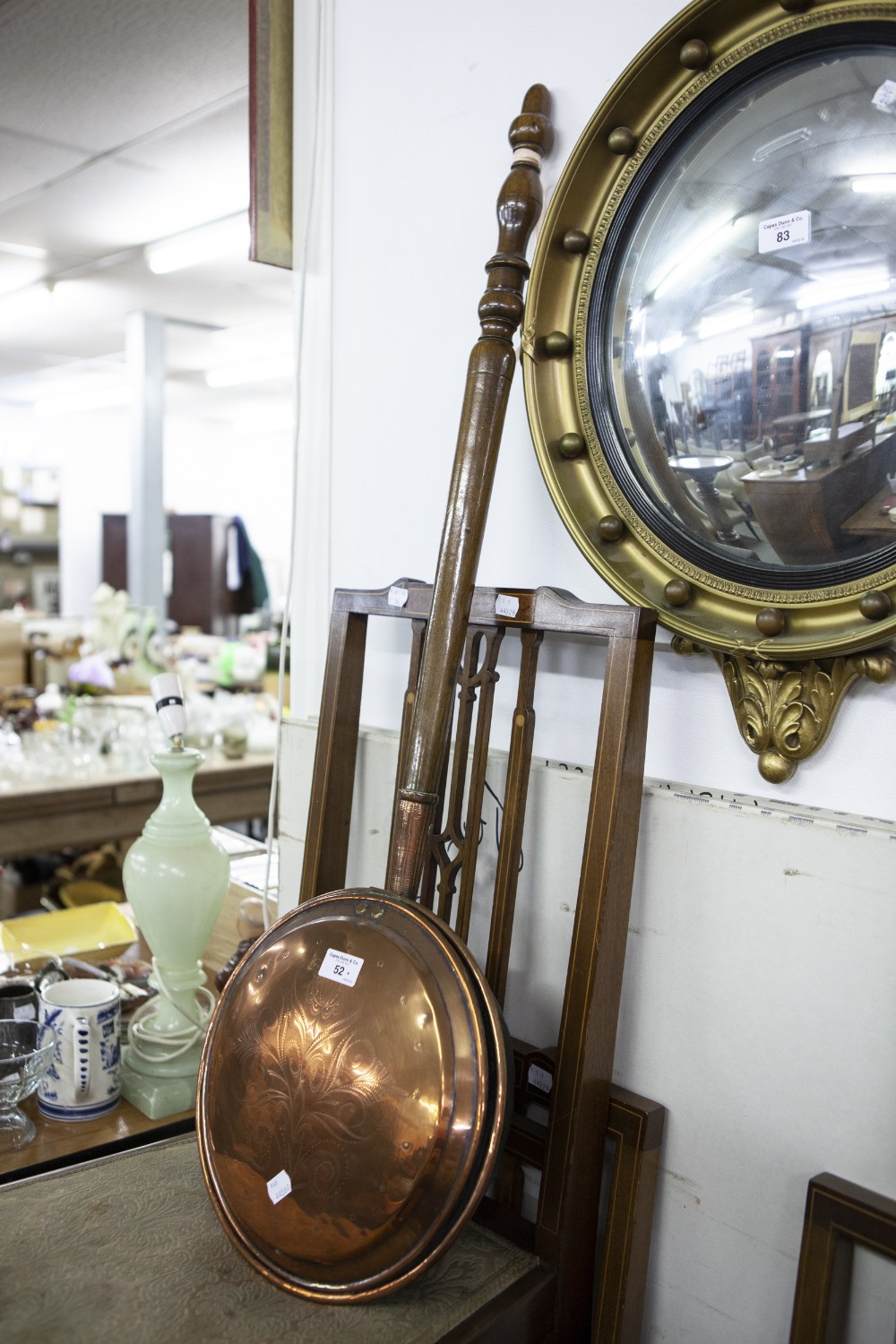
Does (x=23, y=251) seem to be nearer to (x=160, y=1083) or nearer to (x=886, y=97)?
(x=160, y=1083)

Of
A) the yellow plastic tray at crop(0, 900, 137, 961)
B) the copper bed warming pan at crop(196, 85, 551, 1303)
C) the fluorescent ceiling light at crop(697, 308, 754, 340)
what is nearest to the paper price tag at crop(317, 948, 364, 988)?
the copper bed warming pan at crop(196, 85, 551, 1303)

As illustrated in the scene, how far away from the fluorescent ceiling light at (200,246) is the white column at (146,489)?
59.8 inches

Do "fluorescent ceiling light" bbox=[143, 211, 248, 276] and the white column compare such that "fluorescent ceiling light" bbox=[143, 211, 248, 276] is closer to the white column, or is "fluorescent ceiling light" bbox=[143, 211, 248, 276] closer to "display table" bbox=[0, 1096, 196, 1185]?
the white column

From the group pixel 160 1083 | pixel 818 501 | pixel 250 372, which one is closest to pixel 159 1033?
pixel 160 1083

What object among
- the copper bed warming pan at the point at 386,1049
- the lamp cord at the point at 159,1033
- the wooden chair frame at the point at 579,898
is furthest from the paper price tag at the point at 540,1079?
the lamp cord at the point at 159,1033

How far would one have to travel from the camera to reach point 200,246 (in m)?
4.44

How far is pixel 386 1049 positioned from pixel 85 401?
9.69 metres

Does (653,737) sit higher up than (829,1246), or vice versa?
(653,737)

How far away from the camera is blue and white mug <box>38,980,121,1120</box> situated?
1.20 m

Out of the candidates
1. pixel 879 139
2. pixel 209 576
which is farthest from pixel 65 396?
pixel 879 139

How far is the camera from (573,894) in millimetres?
1025

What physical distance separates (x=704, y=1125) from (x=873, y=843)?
0.32 metres

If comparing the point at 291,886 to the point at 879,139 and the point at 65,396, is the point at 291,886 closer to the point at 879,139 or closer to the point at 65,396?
the point at 879,139

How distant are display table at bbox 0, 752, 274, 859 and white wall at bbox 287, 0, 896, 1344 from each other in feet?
6.23
